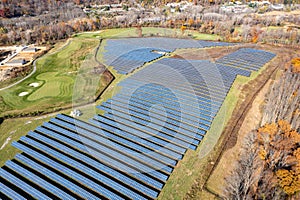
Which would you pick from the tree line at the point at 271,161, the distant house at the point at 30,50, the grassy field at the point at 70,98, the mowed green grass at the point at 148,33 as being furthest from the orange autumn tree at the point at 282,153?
the distant house at the point at 30,50

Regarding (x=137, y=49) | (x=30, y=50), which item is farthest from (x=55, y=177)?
(x=30, y=50)

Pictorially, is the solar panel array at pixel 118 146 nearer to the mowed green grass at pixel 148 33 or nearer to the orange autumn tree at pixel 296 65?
the orange autumn tree at pixel 296 65

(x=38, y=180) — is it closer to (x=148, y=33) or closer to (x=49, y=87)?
(x=49, y=87)

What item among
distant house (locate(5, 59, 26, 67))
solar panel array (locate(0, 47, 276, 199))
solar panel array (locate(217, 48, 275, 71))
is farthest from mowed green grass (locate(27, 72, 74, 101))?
solar panel array (locate(217, 48, 275, 71))

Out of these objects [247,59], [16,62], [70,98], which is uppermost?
[247,59]

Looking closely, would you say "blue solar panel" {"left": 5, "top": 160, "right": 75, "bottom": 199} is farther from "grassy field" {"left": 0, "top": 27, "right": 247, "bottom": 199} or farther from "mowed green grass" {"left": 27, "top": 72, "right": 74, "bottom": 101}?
"mowed green grass" {"left": 27, "top": 72, "right": 74, "bottom": 101}

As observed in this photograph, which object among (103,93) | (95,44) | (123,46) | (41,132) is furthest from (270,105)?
(95,44)

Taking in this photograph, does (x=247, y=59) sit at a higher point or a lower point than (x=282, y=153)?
higher
